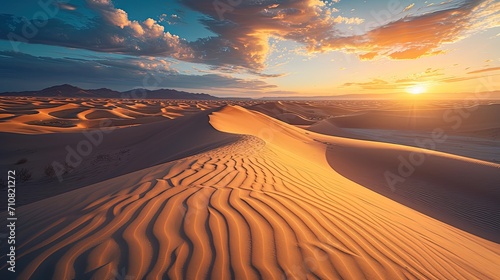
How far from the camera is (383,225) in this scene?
306 centimetres

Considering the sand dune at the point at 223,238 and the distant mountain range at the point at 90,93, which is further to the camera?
the distant mountain range at the point at 90,93

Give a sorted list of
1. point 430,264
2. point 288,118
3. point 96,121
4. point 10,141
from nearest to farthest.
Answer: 1. point 430,264
2. point 10,141
3. point 96,121
4. point 288,118

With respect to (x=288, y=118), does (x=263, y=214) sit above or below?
above

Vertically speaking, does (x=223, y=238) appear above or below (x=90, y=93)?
above

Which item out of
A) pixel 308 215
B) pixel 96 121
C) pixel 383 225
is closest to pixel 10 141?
pixel 96 121

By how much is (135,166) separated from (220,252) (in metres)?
7.98

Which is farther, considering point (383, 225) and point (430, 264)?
point (383, 225)

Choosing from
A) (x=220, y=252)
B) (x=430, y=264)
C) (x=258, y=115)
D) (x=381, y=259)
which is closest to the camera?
(x=220, y=252)

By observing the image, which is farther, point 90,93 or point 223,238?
point 90,93

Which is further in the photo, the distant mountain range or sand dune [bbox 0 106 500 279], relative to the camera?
the distant mountain range

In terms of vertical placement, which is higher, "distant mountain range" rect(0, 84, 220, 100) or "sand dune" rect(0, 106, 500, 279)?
"sand dune" rect(0, 106, 500, 279)

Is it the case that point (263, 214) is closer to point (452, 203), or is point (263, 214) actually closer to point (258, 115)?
point (452, 203)

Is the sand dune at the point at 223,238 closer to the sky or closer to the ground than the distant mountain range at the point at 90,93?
closer to the sky

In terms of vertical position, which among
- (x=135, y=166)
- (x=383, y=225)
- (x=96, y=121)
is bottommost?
(x=96, y=121)
